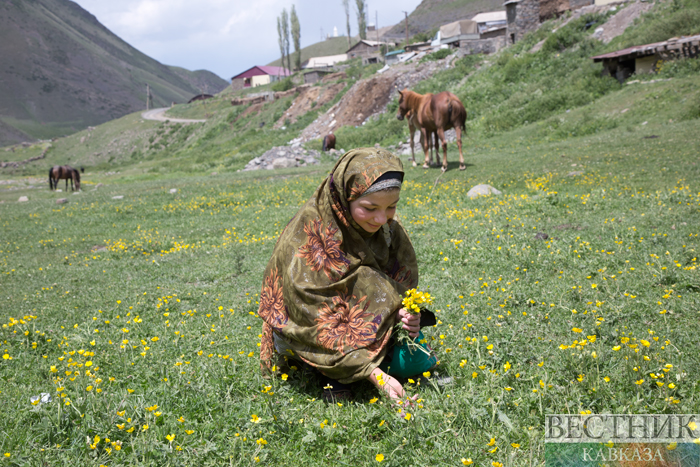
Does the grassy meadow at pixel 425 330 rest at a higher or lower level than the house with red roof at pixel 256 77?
lower

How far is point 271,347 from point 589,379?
2.27 metres

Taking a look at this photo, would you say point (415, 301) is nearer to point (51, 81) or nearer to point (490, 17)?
point (490, 17)

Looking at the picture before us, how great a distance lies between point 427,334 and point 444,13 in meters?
137

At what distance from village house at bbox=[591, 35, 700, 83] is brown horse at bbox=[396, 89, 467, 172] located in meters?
10.1

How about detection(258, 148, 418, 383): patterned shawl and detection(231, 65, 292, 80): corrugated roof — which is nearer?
detection(258, 148, 418, 383): patterned shawl

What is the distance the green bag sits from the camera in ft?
10.5

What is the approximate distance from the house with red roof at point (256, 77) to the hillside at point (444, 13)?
99.9 feet

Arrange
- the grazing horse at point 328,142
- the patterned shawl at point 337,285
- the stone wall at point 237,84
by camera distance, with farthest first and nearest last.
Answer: the stone wall at point 237,84 → the grazing horse at point 328,142 → the patterned shawl at point 337,285

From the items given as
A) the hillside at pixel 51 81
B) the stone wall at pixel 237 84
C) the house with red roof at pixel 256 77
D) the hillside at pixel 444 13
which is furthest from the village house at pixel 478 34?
the hillside at pixel 51 81

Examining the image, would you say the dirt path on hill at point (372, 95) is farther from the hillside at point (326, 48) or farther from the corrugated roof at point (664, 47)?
the hillside at point (326, 48)

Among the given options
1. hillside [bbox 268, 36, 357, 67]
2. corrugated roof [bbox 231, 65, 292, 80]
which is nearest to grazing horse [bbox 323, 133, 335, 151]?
corrugated roof [bbox 231, 65, 292, 80]

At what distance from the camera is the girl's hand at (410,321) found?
118 inches

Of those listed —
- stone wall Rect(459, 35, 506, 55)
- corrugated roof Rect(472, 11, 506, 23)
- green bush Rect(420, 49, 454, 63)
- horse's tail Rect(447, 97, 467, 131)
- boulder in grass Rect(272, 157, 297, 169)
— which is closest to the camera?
horse's tail Rect(447, 97, 467, 131)

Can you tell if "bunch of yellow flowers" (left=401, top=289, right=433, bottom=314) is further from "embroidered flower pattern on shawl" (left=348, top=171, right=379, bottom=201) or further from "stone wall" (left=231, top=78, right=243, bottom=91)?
"stone wall" (left=231, top=78, right=243, bottom=91)
